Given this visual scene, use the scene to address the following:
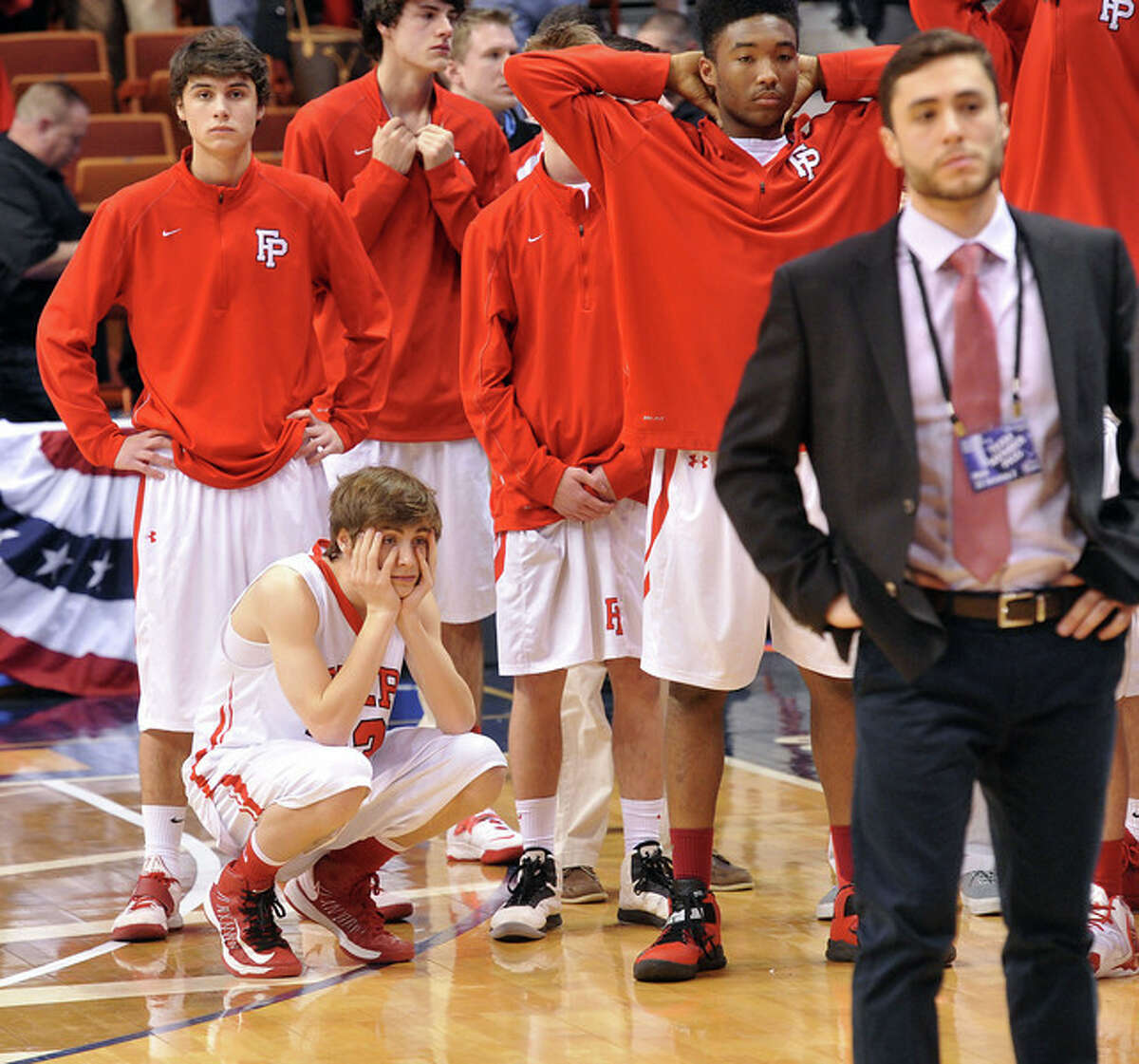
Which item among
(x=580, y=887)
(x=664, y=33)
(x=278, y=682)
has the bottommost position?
(x=580, y=887)

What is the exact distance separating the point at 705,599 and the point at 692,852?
1.95ft

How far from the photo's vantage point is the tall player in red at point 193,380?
5.07m

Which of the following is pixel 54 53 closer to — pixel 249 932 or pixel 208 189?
pixel 208 189

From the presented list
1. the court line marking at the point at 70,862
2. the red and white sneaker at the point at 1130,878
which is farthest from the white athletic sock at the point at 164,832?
the red and white sneaker at the point at 1130,878

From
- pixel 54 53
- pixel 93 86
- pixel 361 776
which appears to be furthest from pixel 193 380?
pixel 54 53

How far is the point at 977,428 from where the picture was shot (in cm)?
290

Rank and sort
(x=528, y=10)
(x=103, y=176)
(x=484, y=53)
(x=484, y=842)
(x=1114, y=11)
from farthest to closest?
(x=103, y=176), (x=528, y=10), (x=484, y=53), (x=484, y=842), (x=1114, y=11)

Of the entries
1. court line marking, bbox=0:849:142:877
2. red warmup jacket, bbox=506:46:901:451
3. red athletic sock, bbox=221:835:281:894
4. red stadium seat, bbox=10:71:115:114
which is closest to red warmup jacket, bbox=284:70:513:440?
red warmup jacket, bbox=506:46:901:451

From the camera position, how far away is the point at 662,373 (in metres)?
4.48

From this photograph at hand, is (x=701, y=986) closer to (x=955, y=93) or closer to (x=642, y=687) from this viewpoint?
(x=642, y=687)

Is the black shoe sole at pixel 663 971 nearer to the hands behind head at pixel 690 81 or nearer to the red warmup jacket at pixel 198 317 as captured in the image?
the red warmup jacket at pixel 198 317

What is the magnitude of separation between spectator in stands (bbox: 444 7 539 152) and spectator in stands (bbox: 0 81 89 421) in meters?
3.04

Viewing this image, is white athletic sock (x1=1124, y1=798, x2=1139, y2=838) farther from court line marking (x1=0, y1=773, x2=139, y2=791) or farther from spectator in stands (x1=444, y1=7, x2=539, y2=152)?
court line marking (x1=0, y1=773, x2=139, y2=791)

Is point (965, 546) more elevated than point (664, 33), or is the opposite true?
point (664, 33)
